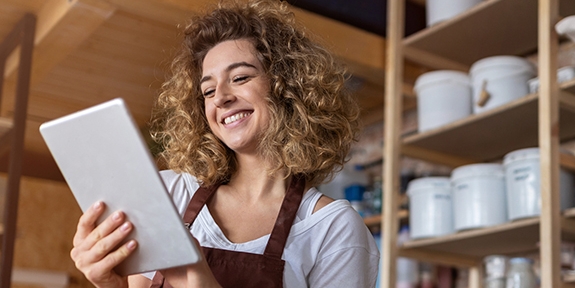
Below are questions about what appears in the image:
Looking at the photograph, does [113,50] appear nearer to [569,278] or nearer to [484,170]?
[484,170]

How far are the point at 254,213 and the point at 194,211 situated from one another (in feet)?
0.37

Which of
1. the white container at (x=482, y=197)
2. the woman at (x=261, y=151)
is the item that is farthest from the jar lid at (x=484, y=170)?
the woman at (x=261, y=151)

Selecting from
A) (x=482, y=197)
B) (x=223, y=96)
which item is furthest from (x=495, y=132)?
(x=223, y=96)

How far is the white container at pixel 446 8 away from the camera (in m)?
2.65

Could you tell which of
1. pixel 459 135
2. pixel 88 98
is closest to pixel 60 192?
pixel 88 98

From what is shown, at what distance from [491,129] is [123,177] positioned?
181 centimetres

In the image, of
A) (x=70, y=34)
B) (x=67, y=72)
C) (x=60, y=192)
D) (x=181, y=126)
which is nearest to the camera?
(x=181, y=126)

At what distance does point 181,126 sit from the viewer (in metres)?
1.51

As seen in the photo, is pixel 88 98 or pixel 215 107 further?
pixel 88 98

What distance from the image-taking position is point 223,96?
135cm

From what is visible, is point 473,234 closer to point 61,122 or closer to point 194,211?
point 194,211

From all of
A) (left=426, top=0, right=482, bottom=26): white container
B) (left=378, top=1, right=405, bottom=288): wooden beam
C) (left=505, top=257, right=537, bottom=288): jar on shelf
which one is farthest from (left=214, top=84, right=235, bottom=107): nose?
(left=426, top=0, right=482, bottom=26): white container

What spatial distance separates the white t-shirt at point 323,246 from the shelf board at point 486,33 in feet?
4.49


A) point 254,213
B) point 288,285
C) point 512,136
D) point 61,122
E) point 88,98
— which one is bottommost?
point 288,285
